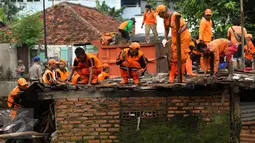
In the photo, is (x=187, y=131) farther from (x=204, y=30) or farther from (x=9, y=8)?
(x=9, y=8)

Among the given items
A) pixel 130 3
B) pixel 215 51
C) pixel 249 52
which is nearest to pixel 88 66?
pixel 215 51

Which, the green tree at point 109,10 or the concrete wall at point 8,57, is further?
the green tree at point 109,10

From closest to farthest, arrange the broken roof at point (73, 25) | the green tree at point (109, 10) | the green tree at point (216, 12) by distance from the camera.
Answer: the green tree at point (216, 12) → the broken roof at point (73, 25) → the green tree at point (109, 10)

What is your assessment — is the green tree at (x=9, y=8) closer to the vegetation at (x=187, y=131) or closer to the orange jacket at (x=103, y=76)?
the orange jacket at (x=103, y=76)

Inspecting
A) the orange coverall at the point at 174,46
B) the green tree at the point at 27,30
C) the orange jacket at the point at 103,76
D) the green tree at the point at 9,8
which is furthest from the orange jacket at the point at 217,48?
the green tree at the point at 9,8

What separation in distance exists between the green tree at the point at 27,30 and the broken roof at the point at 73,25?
6.07 ft

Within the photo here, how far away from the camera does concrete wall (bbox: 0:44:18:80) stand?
22.0m

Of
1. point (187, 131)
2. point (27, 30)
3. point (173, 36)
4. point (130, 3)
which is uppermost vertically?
point (130, 3)

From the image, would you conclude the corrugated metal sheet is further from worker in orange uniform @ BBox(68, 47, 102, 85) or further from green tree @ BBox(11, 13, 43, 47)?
green tree @ BBox(11, 13, 43, 47)

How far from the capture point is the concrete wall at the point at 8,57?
22030 mm

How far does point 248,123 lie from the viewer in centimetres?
950

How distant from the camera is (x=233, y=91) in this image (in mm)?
8547

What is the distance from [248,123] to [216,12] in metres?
6.92

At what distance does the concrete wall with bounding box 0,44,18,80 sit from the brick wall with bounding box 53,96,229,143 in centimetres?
1370
